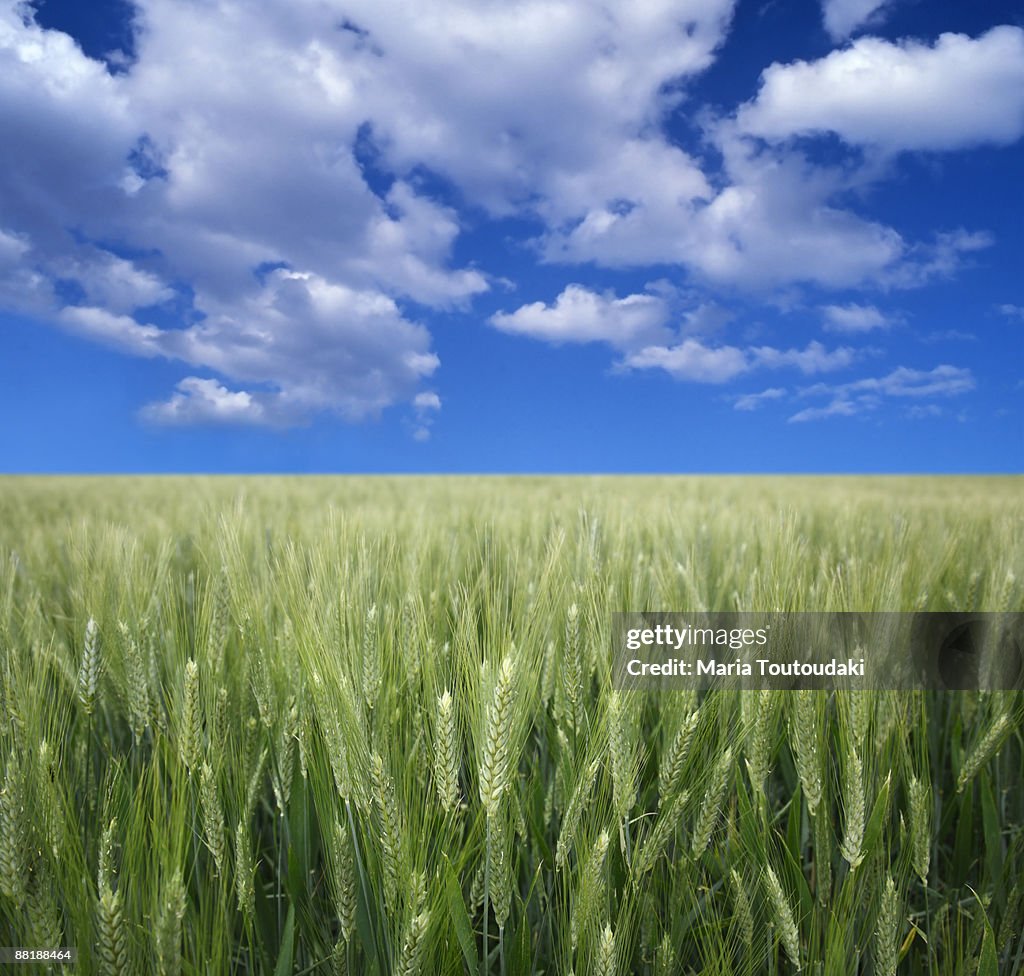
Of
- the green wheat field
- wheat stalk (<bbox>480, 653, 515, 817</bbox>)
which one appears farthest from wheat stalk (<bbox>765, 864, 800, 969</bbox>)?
wheat stalk (<bbox>480, 653, 515, 817</bbox>)

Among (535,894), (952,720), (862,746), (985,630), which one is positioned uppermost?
(985,630)

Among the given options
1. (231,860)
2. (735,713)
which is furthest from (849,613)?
(231,860)

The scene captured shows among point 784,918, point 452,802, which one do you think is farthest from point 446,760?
point 784,918

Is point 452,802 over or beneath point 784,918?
over

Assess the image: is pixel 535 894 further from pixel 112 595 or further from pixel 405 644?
pixel 112 595

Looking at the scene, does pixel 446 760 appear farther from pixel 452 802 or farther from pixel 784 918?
pixel 784 918

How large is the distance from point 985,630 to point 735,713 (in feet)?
2.47

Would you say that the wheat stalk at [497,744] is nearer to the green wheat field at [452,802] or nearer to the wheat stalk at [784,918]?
the green wheat field at [452,802]

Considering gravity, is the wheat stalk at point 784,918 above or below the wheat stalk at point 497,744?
below

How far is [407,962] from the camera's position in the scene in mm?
898

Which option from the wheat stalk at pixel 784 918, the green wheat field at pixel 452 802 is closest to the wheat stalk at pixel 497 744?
the green wheat field at pixel 452 802

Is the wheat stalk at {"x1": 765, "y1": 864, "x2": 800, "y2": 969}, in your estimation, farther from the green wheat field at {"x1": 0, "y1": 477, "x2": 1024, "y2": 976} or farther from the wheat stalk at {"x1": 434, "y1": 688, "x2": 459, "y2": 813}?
the wheat stalk at {"x1": 434, "y1": 688, "x2": 459, "y2": 813}

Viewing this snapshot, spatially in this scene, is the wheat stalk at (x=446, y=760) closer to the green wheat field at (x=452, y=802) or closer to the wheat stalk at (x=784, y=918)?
the green wheat field at (x=452, y=802)

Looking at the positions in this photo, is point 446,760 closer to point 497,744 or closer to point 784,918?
point 497,744
